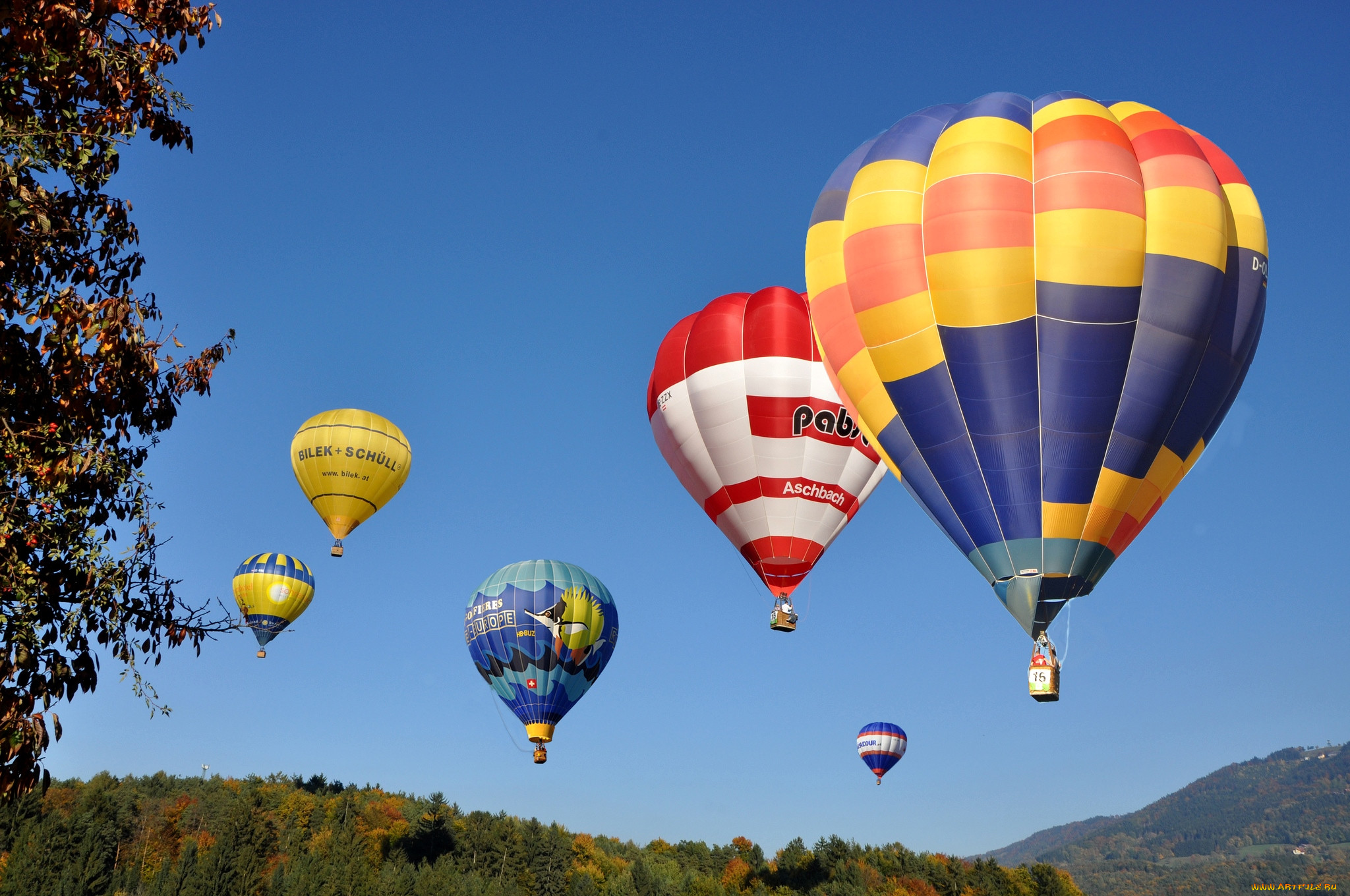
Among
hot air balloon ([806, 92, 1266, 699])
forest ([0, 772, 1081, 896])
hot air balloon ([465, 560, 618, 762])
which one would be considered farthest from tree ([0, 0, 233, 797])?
forest ([0, 772, 1081, 896])

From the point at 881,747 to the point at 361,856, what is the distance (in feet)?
113

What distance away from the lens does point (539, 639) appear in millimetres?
37125

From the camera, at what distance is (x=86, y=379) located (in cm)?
723

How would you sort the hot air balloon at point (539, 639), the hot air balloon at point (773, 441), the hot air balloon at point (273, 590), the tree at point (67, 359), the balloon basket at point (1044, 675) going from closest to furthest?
the tree at point (67, 359) < the balloon basket at point (1044, 675) < the hot air balloon at point (773, 441) < the hot air balloon at point (539, 639) < the hot air balloon at point (273, 590)

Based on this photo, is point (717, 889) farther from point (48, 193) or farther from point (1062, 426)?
point (48, 193)

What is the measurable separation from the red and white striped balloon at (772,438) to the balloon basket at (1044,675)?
970 cm

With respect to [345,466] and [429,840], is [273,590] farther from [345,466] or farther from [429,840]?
[429,840]

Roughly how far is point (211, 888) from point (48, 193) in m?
63.9

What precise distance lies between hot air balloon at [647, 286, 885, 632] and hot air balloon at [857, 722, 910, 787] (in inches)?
1322

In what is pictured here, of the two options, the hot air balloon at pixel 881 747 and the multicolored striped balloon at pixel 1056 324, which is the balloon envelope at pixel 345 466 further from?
the hot air balloon at pixel 881 747

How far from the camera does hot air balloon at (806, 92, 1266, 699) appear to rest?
18078 millimetres

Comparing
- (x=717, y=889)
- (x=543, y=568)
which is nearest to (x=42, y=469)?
(x=543, y=568)

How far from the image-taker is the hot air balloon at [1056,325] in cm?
1808

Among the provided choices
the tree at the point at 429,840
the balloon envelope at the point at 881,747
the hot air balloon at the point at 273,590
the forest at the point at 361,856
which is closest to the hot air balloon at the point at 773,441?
the hot air balloon at the point at 273,590
